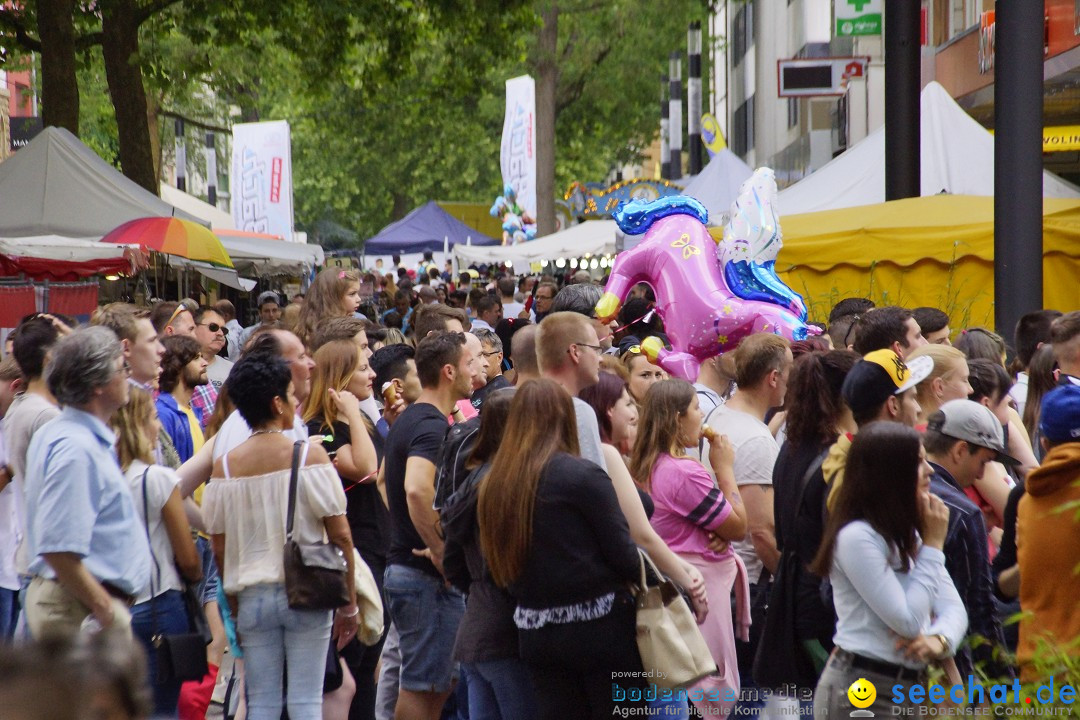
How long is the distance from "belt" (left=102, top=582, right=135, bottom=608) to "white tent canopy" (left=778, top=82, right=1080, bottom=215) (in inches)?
471

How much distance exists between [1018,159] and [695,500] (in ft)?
21.5

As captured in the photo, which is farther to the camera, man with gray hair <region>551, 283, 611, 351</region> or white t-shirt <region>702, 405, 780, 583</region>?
man with gray hair <region>551, 283, 611, 351</region>

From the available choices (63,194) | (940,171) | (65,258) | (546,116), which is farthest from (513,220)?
(65,258)

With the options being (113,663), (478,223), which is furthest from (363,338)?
(478,223)

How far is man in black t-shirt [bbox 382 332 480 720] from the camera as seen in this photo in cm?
561

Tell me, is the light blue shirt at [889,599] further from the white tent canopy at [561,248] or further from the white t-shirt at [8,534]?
the white tent canopy at [561,248]

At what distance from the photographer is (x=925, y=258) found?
40.6 feet

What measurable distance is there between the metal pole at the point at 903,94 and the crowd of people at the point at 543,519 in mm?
7787

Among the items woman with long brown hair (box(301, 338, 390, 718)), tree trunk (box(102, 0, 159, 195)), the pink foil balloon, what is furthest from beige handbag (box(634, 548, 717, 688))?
tree trunk (box(102, 0, 159, 195))

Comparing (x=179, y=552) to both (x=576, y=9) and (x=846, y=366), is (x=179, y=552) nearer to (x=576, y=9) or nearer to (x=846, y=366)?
(x=846, y=366)

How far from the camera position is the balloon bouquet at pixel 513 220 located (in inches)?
1106

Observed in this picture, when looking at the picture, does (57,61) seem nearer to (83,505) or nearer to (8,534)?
(8,534)

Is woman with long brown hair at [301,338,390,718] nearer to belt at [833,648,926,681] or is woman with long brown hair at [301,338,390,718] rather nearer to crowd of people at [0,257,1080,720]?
crowd of people at [0,257,1080,720]

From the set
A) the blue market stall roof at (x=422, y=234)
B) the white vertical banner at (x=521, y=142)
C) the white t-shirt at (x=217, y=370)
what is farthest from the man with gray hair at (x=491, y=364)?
the blue market stall roof at (x=422, y=234)
